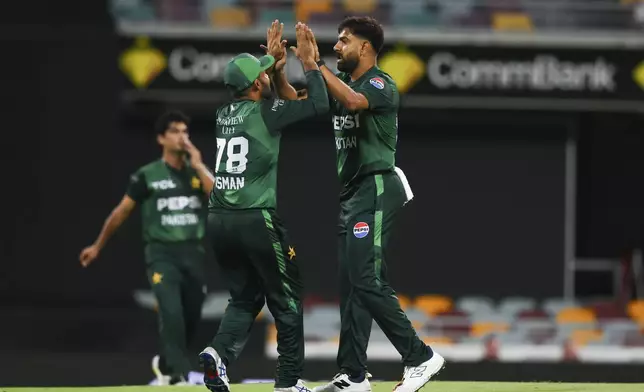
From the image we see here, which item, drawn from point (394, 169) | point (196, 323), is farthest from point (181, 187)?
point (394, 169)

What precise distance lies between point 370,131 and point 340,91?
0.40 meters

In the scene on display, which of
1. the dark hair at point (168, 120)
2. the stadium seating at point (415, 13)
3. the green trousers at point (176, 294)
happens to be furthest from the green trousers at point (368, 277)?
the stadium seating at point (415, 13)

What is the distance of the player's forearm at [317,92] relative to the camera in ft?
22.3

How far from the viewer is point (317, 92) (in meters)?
6.79

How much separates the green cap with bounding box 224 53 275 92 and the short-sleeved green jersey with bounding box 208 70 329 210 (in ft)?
0.43

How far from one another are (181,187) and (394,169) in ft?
10.5

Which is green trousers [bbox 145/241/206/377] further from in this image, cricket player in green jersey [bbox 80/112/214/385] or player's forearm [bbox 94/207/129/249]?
player's forearm [bbox 94/207/129/249]

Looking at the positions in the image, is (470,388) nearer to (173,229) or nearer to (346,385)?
(346,385)

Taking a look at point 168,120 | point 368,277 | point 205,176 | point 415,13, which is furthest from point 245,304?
point 415,13

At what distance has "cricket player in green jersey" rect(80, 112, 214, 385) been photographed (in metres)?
9.65

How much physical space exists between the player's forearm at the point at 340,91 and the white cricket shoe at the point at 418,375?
143 cm

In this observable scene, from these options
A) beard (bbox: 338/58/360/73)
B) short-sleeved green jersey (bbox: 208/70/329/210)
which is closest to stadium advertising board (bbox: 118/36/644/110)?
beard (bbox: 338/58/360/73)

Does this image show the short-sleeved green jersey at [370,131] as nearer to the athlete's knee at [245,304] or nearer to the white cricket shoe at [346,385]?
the athlete's knee at [245,304]

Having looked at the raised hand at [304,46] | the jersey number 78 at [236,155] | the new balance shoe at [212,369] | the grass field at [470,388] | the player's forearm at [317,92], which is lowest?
the grass field at [470,388]
